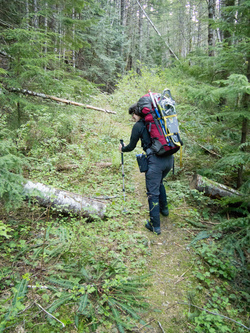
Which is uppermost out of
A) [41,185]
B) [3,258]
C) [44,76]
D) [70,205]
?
[44,76]

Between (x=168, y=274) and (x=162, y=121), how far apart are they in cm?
265

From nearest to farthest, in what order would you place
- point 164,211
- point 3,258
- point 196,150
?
point 3,258 < point 164,211 < point 196,150

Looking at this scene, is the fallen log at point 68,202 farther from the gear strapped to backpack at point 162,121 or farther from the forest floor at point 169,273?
the gear strapped to backpack at point 162,121

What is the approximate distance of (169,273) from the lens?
3.43m

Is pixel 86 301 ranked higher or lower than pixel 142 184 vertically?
lower

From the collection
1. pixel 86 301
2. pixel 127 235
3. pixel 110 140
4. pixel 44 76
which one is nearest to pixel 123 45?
pixel 110 140

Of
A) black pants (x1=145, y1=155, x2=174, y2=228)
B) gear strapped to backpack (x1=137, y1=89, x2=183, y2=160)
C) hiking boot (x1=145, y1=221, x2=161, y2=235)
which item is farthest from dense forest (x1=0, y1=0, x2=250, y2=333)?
gear strapped to backpack (x1=137, y1=89, x2=183, y2=160)

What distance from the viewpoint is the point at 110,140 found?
834 cm

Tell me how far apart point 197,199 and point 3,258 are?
4312mm

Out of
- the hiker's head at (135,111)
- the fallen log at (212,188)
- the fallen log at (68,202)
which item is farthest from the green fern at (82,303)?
the fallen log at (212,188)

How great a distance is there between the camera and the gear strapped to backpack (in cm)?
394

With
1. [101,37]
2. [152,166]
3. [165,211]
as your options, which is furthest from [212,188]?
[101,37]

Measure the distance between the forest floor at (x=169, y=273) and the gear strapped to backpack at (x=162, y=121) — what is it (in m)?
1.72

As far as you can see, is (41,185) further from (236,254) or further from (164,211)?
(236,254)
